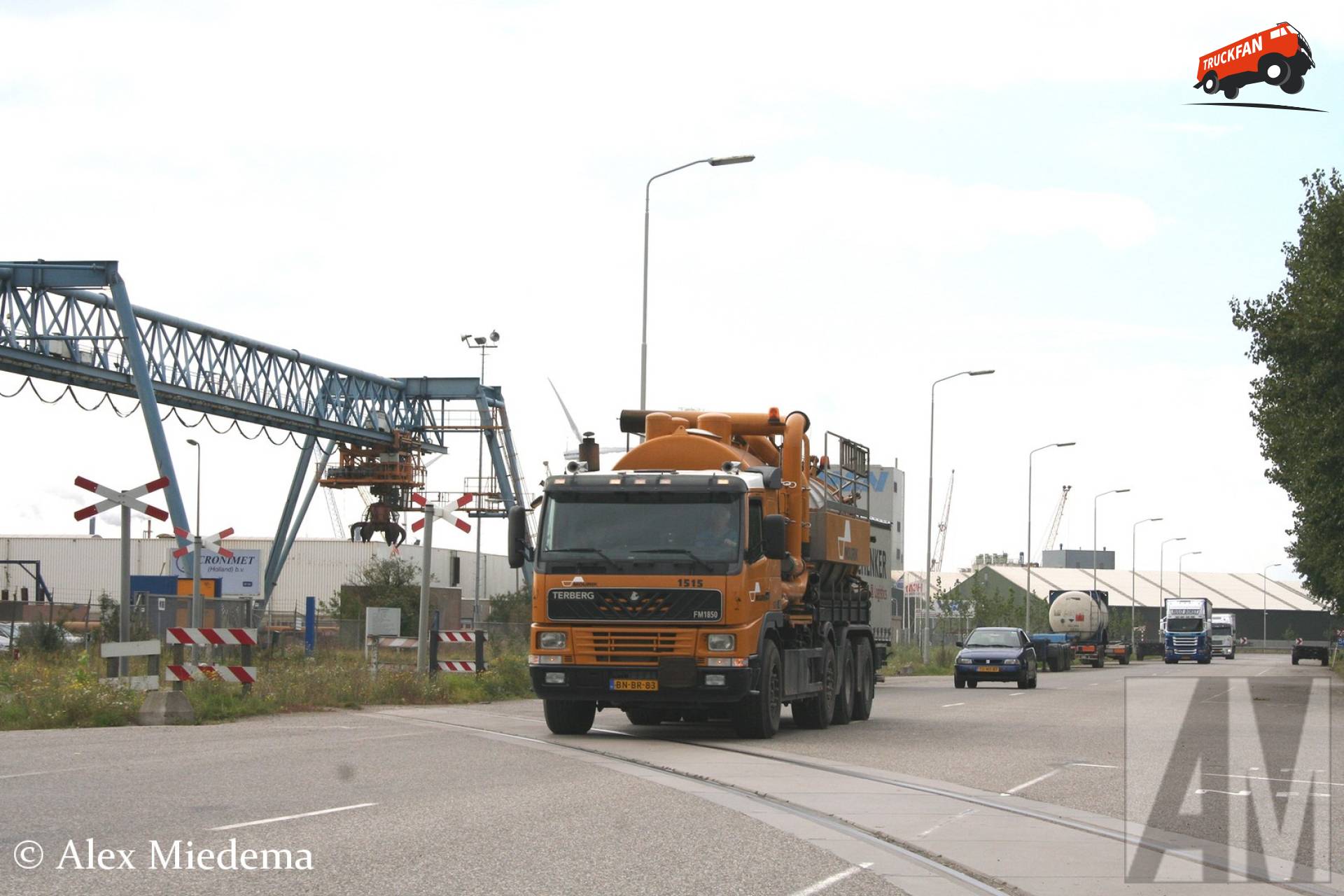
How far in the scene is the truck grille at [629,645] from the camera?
18.9 meters

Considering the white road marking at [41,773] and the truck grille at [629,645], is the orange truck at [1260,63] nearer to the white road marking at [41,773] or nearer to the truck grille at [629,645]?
the truck grille at [629,645]

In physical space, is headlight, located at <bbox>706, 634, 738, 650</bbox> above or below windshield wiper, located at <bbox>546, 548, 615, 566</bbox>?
below

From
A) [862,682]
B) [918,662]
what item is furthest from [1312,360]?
[918,662]

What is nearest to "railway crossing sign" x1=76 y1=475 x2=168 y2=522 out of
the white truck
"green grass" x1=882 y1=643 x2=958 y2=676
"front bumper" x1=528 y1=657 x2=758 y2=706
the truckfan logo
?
"front bumper" x1=528 y1=657 x2=758 y2=706

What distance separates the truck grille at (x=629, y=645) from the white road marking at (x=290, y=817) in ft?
22.8

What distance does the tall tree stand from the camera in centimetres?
3588

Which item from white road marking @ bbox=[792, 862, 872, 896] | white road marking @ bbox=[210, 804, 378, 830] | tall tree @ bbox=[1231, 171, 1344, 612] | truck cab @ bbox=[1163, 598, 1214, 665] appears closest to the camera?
white road marking @ bbox=[792, 862, 872, 896]

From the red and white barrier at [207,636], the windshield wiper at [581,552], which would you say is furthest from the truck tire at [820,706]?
the red and white barrier at [207,636]

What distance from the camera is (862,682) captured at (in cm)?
2580

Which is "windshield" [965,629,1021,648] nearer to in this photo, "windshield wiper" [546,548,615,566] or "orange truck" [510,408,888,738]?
"orange truck" [510,408,888,738]

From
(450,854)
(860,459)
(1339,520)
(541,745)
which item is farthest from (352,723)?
(1339,520)

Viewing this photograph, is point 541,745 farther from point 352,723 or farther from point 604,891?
point 604,891

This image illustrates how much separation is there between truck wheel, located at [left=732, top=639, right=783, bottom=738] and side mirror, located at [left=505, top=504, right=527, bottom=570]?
10.6ft

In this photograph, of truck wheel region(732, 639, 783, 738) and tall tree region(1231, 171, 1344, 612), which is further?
tall tree region(1231, 171, 1344, 612)
